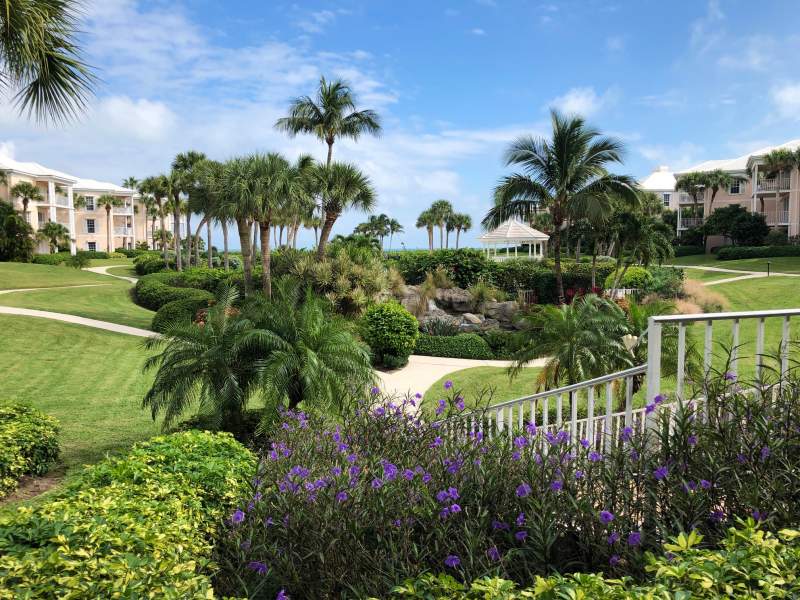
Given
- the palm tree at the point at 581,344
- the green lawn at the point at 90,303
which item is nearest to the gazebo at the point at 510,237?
the green lawn at the point at 90,303

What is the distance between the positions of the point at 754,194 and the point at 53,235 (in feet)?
200

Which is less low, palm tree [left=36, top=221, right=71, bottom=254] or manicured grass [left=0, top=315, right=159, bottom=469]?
palm tree [left=36, top=221, right=71, bottom=254]

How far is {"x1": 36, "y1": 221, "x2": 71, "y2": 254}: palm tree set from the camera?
52.3m

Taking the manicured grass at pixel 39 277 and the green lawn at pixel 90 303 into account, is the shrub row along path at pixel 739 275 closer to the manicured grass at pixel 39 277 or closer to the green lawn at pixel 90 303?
the green lawn at pixel 90 303

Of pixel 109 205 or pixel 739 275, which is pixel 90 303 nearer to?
pixel 739 275

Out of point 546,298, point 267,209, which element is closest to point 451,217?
point 546,298

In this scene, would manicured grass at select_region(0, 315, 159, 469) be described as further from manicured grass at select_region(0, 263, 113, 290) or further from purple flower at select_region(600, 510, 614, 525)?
manicured grass at select_region(0, 263, 113, 290)

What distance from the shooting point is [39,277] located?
110 ft

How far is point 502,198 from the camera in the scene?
80.6ft

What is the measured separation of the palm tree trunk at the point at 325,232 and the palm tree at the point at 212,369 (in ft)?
53.4

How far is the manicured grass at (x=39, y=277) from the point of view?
3111cm

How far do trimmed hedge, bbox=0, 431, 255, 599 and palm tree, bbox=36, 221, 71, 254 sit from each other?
5568 centimetres

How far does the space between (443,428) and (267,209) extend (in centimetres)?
1775

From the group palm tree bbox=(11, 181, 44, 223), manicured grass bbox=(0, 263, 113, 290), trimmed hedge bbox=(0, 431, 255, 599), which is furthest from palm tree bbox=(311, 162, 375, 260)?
palm tree bbox=(11, 181, 44, 223)
